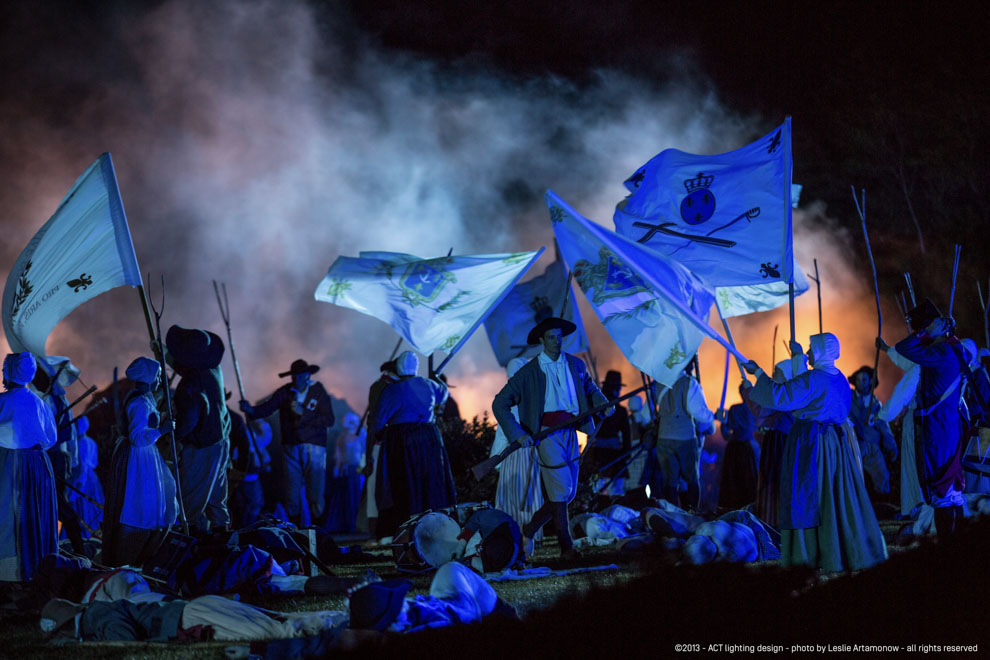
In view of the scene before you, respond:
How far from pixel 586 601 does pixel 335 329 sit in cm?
1021

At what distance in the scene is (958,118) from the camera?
1727 centimetres

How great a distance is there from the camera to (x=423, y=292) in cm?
913

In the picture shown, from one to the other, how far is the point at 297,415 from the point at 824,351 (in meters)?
6.66

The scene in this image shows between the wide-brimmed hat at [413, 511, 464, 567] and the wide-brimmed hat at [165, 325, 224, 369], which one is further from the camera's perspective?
the wide-brimmed hat at [165, 325, 224, 369]

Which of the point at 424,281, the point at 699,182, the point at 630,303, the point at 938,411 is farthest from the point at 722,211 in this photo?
the point at 424,281

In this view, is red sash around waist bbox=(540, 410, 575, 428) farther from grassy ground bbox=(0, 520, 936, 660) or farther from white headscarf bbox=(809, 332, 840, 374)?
white headscarf bbox=(809, 332, 840, 374)

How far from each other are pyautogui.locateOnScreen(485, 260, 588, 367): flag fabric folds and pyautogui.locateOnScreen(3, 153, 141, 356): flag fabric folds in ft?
17.0

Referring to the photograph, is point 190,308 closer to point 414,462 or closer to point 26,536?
point 414,462

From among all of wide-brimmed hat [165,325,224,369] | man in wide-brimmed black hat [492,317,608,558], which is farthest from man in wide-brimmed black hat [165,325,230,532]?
man in wide-brimmed black hat [492,317,608,558]

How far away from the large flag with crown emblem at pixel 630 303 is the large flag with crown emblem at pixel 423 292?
2153 mm

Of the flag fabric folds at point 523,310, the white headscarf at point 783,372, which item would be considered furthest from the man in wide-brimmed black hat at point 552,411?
the flag fabric folds at point 523,310

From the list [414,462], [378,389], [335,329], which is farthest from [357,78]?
[414,462]

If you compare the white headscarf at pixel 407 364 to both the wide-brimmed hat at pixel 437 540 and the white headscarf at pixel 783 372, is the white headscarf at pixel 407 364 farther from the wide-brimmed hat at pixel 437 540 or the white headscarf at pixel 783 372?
the white headscarf at pixel 783 372

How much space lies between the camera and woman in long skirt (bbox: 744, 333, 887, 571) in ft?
19.3
